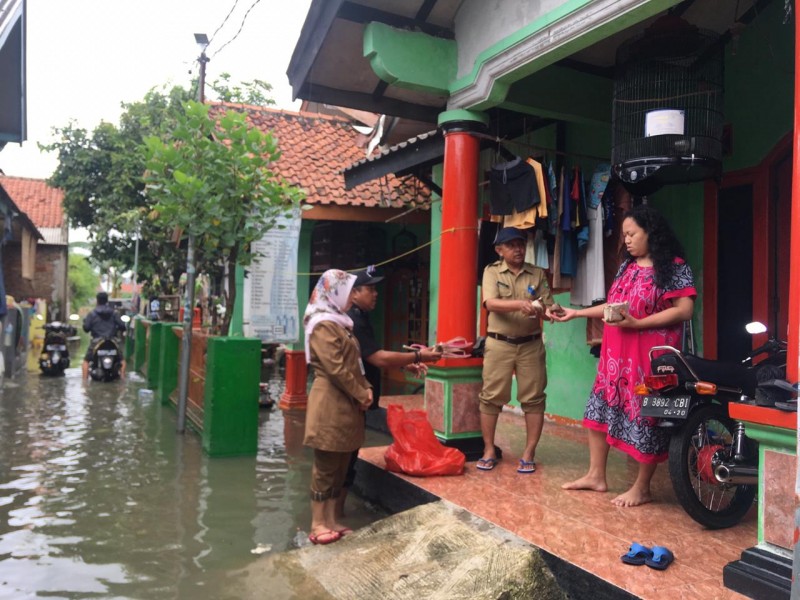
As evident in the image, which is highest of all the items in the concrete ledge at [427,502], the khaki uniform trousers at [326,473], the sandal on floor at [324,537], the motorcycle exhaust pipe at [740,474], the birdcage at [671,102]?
the birdcage at [671,102]

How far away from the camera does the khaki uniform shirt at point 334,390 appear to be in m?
4.04

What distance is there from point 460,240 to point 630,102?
1.68 m

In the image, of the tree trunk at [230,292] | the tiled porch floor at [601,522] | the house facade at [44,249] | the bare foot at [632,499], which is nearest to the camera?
the tiled porch floor at [601,522]

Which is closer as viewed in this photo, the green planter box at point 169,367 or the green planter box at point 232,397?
the green planter box at point 232,397

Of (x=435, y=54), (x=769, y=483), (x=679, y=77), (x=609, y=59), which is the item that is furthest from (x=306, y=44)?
(x=769, y=483)

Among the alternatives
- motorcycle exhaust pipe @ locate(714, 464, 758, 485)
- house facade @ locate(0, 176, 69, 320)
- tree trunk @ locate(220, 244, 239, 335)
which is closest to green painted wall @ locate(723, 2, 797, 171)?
motorcycle exhaust pipe @ locate(714, 464, 758, 485)

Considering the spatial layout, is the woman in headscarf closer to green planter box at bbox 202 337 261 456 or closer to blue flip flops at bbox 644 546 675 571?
blue flip flops at bbox 644 546 675 571

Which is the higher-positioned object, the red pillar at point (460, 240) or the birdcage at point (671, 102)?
the birdcage at point (671, 102)

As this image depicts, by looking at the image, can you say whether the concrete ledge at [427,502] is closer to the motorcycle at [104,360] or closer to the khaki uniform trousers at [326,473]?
the khaki uniform trousers at [326,473]

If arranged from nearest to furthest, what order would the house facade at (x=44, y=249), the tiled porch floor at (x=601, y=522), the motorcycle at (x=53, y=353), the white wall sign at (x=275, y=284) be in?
the tiled porch floor at (x=601, y=522), the white wall sign at (x=275, y=284), the motorcycle at (x=53, y=353), the house facade at (x=44, y=249)

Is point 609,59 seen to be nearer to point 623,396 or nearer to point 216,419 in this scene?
point 623,396

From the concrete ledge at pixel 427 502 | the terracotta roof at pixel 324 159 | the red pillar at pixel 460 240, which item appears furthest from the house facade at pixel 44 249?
the red pillar at pixel 460 240

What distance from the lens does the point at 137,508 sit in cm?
499

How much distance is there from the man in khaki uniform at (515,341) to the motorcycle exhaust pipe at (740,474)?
1.54m
